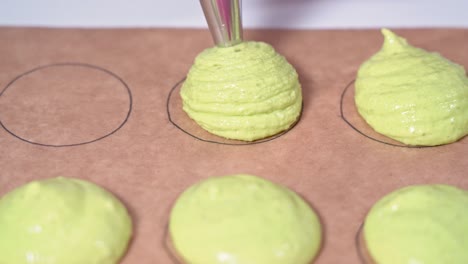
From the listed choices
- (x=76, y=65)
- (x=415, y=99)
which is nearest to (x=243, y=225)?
(x=415, y=99)

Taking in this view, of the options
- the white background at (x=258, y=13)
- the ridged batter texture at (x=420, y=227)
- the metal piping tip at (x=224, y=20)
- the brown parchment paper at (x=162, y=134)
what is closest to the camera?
the ridged batter texture at (x=420, y=227)

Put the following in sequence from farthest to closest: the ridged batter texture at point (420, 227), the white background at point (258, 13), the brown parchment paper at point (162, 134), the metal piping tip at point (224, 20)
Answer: the white background at point (258, 13) → the metal piping tip at point (224, 20) → the brown parchment paper at point (162, 134) → the ridged batter texture at point (420, 227)

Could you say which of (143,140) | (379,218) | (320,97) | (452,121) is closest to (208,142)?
(143,140)

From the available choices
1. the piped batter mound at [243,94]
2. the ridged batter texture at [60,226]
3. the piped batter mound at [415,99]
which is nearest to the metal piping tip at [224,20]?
the piped batter mound at [243,94]

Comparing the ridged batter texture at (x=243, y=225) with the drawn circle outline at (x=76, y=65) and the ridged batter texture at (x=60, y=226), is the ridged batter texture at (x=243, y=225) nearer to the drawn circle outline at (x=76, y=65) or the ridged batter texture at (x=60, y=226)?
the ridged batter texture at (x=60, y=226)

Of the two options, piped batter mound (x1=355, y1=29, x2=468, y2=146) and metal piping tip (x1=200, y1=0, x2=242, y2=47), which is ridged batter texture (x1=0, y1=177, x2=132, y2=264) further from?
piped batter mound (x1=355, y1=29, x2=468, y2=146)

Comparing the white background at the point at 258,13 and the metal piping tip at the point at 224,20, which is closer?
the metal piping tip at the point at 224,20

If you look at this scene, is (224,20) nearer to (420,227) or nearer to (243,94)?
(243,94)

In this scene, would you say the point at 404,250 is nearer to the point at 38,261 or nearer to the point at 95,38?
the point at 38,261
